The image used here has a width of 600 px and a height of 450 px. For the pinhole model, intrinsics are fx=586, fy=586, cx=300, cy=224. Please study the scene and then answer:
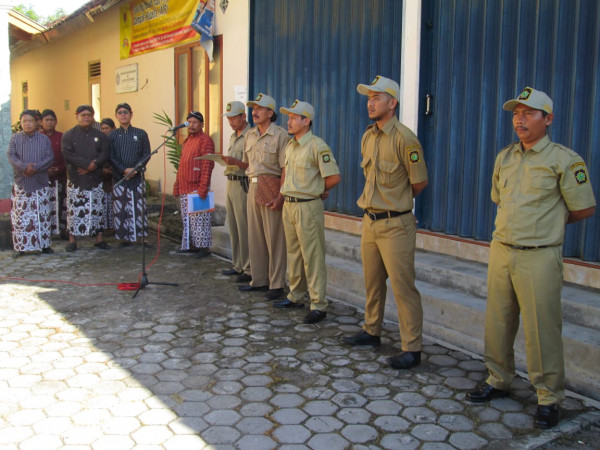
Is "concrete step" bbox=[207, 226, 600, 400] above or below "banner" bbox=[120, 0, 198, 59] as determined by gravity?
below

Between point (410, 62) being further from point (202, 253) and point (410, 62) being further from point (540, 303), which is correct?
point (202, 253)

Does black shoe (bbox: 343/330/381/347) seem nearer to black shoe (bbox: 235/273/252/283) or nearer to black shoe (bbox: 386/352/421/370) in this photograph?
black shoe (bbox: 386/352/421/370)

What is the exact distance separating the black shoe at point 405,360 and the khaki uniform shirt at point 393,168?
1.04 metres

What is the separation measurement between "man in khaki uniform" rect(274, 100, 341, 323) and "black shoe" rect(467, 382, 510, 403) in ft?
5.84

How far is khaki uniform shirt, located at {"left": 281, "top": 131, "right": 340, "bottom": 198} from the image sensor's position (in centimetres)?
505

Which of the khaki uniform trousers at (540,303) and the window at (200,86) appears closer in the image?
the khaki uniform trousers at (540,303)

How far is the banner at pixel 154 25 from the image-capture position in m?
10.1

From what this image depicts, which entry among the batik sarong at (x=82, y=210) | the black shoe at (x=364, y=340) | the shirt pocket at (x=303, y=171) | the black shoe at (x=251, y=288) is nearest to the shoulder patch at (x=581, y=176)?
the black shoe at (x=364, y=340)

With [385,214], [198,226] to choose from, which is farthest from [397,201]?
[198,226]

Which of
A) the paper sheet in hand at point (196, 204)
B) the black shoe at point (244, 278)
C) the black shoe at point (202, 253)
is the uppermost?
the paper sheet in hand at point (196, 204)

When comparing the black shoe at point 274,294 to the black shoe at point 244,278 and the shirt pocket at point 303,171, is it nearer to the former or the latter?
the black shoe at point 244,278

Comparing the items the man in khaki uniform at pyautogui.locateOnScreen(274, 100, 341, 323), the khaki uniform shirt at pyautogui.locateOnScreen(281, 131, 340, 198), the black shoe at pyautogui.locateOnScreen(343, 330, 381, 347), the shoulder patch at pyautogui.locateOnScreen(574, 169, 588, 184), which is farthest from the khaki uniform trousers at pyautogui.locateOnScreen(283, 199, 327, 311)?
the shoulder patch at pyautogui.locateOnScreen(574, 169, 588, 184)

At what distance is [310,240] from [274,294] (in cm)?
93

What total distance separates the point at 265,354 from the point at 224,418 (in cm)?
102
